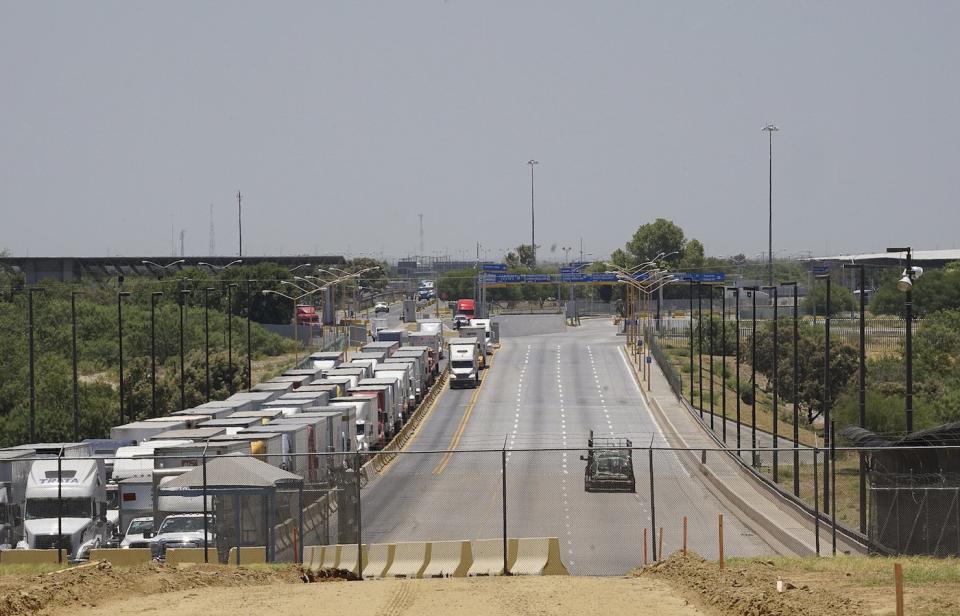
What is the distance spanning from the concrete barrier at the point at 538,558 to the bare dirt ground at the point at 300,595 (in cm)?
144

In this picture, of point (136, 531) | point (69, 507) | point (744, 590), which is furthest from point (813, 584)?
point (69, 507)

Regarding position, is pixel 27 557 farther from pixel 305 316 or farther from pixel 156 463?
pixel 305 316

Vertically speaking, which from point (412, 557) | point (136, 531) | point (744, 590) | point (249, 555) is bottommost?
point (136, 531)

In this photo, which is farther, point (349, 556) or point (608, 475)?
point (608, 475)

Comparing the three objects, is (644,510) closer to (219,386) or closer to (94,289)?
(219,386)

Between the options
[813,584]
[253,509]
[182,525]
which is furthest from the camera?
[182,525]

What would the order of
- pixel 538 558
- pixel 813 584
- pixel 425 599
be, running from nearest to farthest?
pixel 813 584 → pixel 425 599 → pixel 538 558

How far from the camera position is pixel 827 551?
26.8 meters

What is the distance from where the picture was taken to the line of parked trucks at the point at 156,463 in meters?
25.9

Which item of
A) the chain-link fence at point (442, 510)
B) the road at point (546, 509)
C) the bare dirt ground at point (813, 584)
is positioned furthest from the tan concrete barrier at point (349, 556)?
the bare dirt ground at point (813, 584)

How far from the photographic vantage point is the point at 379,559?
22.4 m

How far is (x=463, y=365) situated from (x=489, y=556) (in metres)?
57.6

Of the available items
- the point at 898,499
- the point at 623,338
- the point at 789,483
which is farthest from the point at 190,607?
the point at 623,338

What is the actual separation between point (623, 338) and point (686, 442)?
6363cm
